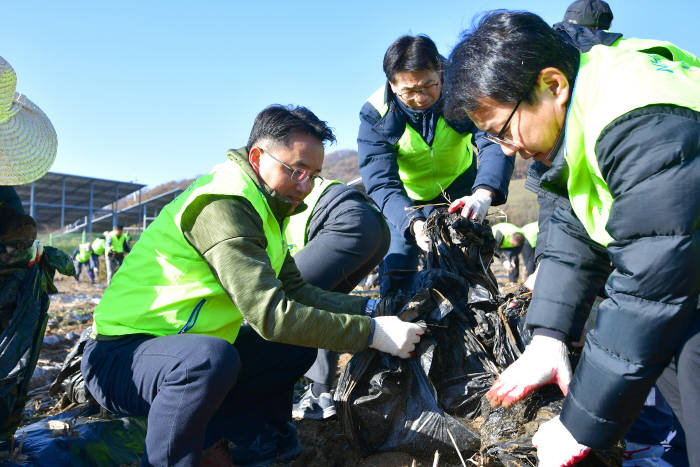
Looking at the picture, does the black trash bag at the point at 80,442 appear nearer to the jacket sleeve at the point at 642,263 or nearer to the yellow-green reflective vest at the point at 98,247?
the jacket sleeve at the point at 642,263

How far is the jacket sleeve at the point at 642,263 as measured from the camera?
1.16m

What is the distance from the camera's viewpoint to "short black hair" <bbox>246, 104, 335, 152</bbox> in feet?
7.00

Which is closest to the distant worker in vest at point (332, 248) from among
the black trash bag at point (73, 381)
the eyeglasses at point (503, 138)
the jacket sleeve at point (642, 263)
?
the black trash bag at point (73, 381)

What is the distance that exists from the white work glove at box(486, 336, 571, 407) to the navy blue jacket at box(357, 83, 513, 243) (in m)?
1.21

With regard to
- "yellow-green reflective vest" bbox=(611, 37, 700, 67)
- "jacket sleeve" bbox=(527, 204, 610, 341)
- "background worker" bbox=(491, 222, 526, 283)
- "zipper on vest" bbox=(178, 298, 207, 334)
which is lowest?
"background worker" bbox=(491, 222, 526, 283)

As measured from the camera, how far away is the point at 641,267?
121 cm

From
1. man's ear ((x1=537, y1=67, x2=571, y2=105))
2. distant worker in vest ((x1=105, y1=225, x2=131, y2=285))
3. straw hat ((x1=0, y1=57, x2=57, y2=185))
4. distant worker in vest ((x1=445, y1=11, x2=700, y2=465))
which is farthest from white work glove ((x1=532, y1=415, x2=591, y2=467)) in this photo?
distant worker in vest ((x1=105, y1=225, x2=131, y2=285))

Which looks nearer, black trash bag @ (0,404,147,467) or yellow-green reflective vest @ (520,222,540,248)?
black trash bag @ (0,404,147,467)

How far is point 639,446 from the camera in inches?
79.0

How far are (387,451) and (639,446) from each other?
3.00ft

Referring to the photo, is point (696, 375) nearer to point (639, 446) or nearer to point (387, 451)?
point (639, 446)

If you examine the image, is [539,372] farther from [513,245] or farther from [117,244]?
[117,244]

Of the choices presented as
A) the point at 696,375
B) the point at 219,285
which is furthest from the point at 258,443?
the point at 696,375

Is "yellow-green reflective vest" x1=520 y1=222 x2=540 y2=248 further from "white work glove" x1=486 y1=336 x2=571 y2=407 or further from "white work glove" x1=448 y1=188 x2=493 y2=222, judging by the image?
"white work glove" x1=486 y1=336 x2=571 y2=407
